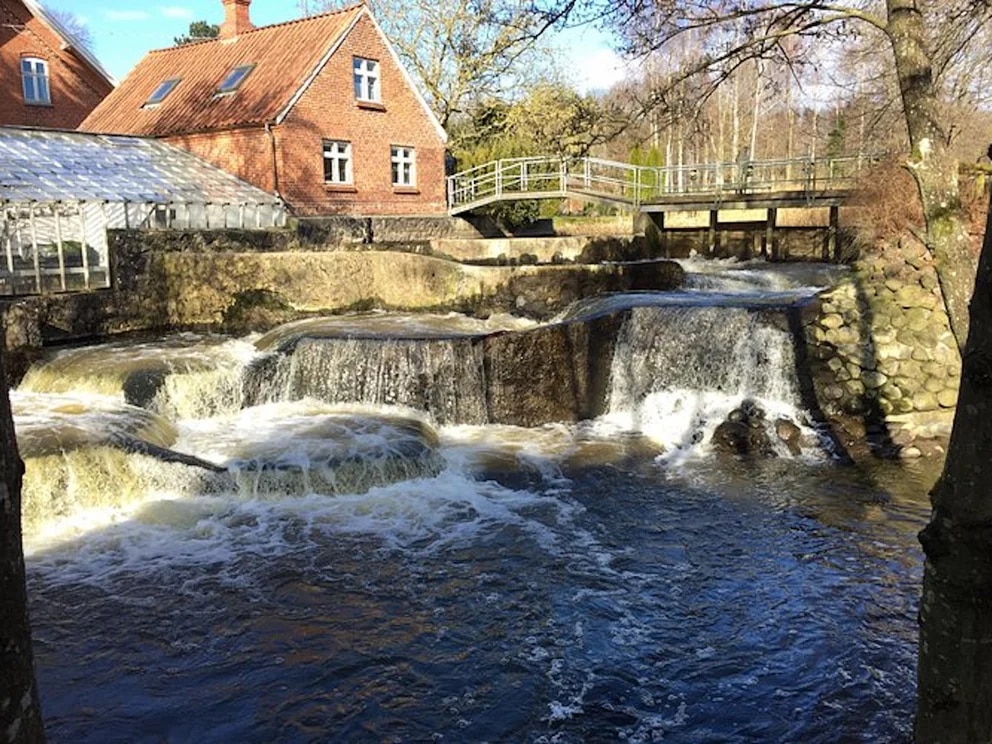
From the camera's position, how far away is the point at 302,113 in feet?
73.8

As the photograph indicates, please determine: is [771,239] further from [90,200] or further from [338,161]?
[90,200]

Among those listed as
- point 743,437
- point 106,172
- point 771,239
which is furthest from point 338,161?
point 743,437

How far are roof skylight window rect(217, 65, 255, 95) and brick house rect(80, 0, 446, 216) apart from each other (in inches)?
1.7

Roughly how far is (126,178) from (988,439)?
20370mm

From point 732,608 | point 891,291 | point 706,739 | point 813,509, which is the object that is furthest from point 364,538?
point 891,291

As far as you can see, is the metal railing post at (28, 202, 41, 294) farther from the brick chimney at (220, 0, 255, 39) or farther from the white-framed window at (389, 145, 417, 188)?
the brick chimney at (220, 0, 255, 39)

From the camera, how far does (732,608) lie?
653cm

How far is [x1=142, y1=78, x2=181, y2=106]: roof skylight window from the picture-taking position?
2583 centimetres

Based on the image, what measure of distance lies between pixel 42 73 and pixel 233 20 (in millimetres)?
7150

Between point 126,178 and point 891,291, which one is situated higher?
point 126,178

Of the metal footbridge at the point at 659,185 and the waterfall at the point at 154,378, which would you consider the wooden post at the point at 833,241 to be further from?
the waterfall at the point at 154,378

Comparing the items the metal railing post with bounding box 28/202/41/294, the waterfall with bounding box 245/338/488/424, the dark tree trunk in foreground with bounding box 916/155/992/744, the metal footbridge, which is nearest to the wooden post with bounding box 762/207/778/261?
the metal footbridge

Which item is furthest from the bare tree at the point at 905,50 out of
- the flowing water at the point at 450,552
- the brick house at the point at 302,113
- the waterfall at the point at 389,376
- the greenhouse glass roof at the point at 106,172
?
the brick house at the point at 302,113

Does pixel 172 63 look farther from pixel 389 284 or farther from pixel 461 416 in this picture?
pixel 461 416
